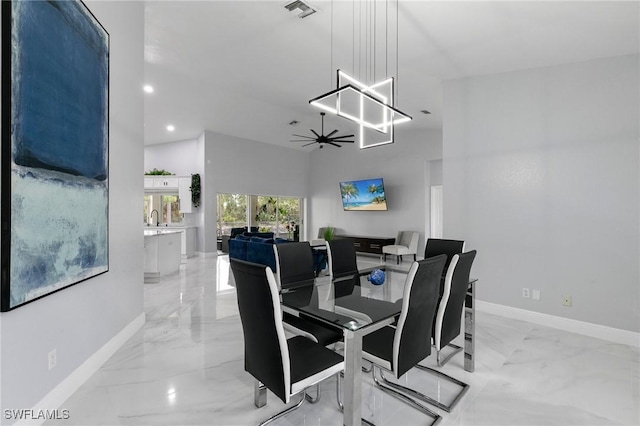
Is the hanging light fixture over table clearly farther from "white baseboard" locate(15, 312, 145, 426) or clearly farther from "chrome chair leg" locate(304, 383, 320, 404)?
"white baseboard" locate(15, 312, 145, 426)

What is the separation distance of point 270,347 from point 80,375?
1667 millimetres

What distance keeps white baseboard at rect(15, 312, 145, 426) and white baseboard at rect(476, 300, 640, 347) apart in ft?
13.0

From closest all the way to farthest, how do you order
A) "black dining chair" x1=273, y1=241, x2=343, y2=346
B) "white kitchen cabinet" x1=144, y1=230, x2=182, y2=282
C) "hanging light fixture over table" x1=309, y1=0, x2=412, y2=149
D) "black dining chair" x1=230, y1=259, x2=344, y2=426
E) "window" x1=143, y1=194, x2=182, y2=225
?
"black dining chair" x1=230, y1=259, x2=344, y2=426 → "black dining chair" x1=273, y1=241, x2=343, y2=346 → "hanging light fixture over table" x1=309, y1=0, x2=412, y2=149 → "white kitchen cabinet" x1=144, y1=230, x2=182, y2=282 → "window" x1=143, y1=194, x2=182, y2=225

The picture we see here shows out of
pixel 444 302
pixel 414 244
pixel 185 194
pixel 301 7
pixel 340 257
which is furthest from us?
pixel 185 194

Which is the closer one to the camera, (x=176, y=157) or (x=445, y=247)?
(x=445, y=247)

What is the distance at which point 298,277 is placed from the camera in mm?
2889

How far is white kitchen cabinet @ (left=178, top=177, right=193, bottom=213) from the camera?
28.4ft

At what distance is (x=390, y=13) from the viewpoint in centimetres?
308

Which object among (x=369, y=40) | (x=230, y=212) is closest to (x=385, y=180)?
(x=230, y=212)

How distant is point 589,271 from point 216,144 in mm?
8176

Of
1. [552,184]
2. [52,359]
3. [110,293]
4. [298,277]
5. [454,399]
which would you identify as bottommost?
[454,399]

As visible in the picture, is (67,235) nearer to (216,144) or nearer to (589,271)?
(589,271)

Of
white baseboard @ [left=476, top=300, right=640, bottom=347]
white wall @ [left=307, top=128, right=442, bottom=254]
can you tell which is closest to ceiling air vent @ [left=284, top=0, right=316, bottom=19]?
white baseboard @ [left=476, top=300, right=640, bottom=347]

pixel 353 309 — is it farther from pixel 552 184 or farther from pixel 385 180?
pixel 385 180
